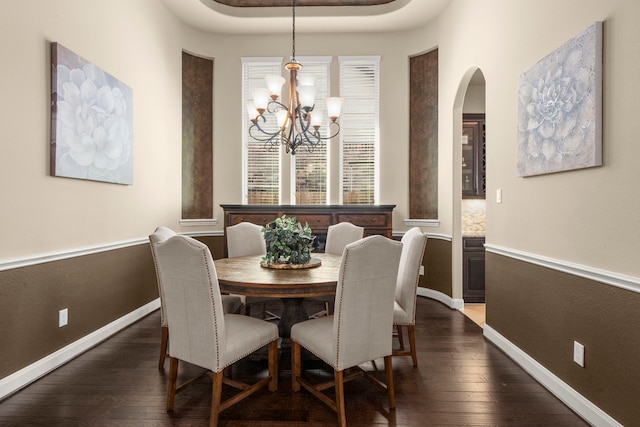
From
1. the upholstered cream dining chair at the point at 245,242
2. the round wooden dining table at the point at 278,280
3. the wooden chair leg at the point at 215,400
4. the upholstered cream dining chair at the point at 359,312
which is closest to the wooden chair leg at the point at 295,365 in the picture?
the upholstered cream dining chair at the point at 359,312

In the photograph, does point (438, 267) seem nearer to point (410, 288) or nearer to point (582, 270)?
point (410, 288)

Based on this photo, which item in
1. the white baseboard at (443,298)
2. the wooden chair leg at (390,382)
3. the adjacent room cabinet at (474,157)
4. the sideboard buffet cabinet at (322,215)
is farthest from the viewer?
the adjacent room cabinet at (474,157)

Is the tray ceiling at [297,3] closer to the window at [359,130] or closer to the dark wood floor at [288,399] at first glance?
the window at [359,130]

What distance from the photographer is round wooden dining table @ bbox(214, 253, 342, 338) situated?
6.72 feet

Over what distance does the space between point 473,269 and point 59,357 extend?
4.17 metres

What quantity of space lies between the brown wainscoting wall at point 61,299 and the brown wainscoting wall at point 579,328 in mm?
3348

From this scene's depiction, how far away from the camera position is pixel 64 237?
2691 millimetres

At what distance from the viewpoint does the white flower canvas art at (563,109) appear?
1.91m

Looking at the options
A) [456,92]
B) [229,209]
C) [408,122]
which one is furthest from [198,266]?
[408,122]

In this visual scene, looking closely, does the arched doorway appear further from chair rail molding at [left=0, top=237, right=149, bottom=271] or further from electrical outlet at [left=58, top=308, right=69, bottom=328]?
electrical outlet at [left=58, top=308, right=69, bottom=328]

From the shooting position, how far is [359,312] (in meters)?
1.88

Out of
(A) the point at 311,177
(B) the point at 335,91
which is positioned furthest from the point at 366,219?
(B) the point at 335,91

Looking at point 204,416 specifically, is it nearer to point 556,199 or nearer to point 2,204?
point 2,204

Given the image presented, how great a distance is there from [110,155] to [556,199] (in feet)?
11.2
